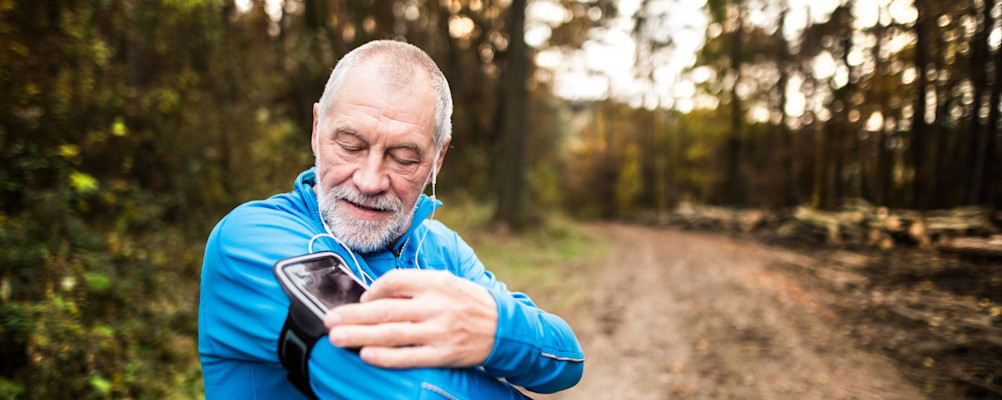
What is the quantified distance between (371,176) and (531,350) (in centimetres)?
76

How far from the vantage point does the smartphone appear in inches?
41.4

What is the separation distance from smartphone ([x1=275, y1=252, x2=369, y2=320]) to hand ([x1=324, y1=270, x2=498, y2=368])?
1.9 inches

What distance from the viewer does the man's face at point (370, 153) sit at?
4.80 feet

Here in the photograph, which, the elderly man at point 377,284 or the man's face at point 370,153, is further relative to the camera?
the man's face at point 370,153

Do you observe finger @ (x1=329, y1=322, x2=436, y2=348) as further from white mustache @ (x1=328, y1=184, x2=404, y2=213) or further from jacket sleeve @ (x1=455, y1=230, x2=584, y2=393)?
white mustache @ (x1=328, y1=184, x2=404, y2=213)

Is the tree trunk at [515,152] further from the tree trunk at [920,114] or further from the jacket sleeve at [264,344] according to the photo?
the jacket sleeve at [264,344]

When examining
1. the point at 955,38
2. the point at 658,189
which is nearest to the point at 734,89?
the point at 658,189

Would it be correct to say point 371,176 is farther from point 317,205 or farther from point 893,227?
point 893,227

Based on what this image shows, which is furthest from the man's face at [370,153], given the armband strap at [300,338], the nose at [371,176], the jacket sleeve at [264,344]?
the armband strap at [300,338]

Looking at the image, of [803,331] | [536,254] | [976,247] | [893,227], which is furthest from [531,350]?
[893,227]

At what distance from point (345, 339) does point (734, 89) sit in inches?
875

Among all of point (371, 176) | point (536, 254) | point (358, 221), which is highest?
point (371, 176)

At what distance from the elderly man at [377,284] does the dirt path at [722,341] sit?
3.10 metres

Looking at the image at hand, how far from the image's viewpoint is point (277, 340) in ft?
3.55
